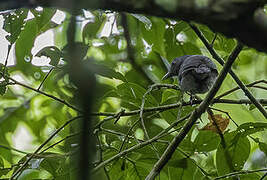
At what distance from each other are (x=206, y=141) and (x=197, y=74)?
0.30 metres

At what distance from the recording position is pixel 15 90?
2.40 metres

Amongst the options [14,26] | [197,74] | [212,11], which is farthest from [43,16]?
[212,11]

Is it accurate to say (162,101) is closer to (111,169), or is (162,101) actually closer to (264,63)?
(111,169)

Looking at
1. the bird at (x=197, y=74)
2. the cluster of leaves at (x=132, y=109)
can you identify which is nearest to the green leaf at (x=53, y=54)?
the cluster of leaves at (x=132, y=109)

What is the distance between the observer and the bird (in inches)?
54.9

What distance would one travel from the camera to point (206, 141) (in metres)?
1.21

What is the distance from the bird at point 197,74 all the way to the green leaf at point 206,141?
187 mm

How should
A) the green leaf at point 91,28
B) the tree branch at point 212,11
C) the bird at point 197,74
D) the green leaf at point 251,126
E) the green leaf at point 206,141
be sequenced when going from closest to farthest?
the tree branch at point 212,11 < the green leaf at point 251,126 < the green leaf at point 206,141 < the bird at point 197,74 < the green leaf at point 91,28

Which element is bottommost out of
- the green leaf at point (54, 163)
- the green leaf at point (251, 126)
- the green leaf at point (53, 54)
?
the green leaf at point (54, 163)

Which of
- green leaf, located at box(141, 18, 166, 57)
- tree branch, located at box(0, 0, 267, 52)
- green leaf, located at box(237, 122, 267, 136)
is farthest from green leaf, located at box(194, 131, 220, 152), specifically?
tree branch, located at box(0, 0, 267, 52)

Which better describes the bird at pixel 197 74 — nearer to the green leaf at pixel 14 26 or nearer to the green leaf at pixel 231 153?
the green leaf at pixel 231 153

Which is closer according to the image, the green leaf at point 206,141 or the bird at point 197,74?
the green leaf at point 206,141

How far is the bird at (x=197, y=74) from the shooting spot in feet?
4.57

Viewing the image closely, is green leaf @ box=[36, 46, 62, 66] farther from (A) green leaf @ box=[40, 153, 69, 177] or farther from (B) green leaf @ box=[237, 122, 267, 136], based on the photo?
(B) green leaf @ box=[237, 122, 267, 136]
